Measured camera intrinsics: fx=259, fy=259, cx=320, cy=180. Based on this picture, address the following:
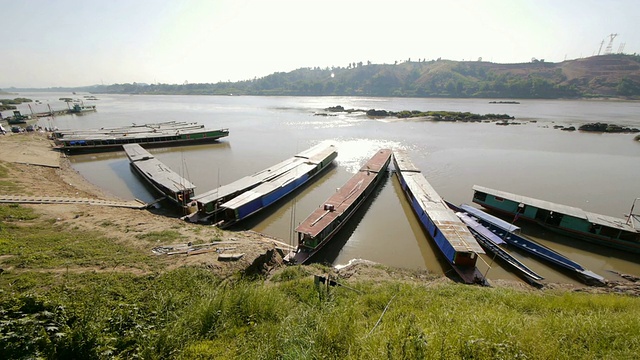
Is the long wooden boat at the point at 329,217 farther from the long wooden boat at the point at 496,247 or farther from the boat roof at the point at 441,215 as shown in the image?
the long wooden boat at the point at 496,247

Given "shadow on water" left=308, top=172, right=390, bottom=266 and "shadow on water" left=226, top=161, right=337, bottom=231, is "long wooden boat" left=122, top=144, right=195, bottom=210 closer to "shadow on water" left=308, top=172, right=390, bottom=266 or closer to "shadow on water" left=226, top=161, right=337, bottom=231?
"shadow on water" left=226, top=161, right=337, bottom=231

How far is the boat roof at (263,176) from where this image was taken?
808 inches

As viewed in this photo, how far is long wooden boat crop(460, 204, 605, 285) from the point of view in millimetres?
14476

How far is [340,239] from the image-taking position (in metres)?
18.3

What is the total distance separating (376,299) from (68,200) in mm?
22645

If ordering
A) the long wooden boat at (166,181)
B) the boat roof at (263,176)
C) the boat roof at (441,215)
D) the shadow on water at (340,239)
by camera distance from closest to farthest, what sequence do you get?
1. the boat roof at (441,215)
2. the shadow on water at (340,239)
3. the boat roof at (263,176)
4. the long wooden boat at (166,181)

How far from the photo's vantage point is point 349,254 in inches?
664

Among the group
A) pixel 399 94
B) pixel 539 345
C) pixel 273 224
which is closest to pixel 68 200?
pixel 273 224

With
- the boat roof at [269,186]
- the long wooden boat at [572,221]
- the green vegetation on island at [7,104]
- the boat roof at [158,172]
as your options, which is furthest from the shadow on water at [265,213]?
the green vegetation on island at [7,104]

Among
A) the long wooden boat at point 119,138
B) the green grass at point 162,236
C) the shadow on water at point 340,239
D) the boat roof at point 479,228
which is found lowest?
the shadow on water at point 340,239

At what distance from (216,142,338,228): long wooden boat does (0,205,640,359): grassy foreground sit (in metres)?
7.78

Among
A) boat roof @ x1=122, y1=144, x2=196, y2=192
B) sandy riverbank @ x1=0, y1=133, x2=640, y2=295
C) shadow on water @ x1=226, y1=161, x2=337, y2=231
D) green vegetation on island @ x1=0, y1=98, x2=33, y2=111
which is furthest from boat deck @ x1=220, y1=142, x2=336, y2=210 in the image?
green vegetation on island @ x1=0, y1=98, x2=33, y2=111

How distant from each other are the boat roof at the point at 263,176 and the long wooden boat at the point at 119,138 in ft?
76.5

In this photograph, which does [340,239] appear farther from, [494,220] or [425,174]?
[425,174]
